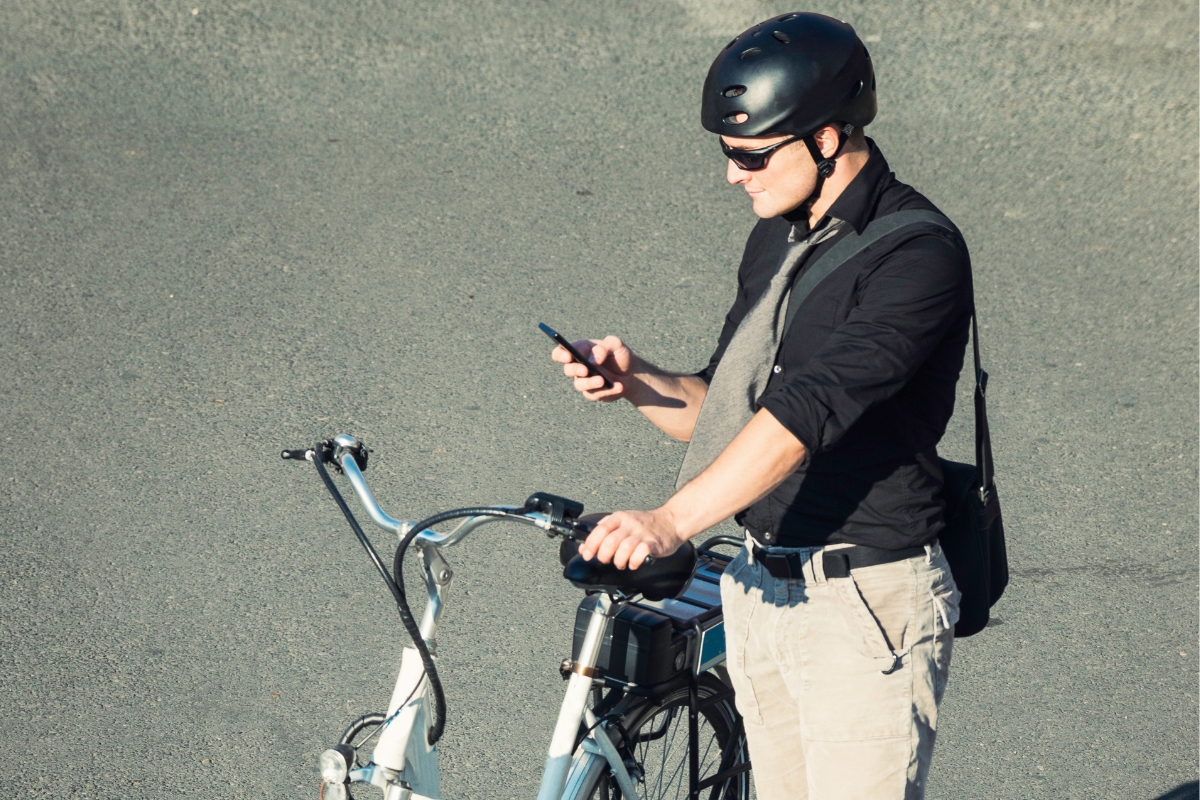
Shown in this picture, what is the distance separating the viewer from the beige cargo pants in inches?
101

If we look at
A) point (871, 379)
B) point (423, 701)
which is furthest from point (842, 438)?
point (423, 701)

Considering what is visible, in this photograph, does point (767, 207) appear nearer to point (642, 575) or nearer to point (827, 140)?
point (827, 140)

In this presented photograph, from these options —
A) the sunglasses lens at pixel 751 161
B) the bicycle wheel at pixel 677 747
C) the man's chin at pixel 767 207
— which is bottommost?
the bicycle wheel at pixel 677 747

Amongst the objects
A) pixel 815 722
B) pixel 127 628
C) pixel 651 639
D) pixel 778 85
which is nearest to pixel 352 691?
pixel 127 628

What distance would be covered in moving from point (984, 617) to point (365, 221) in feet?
14.4

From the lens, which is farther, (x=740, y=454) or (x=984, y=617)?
(x=984, y=617)

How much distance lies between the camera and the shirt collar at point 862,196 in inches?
98.4

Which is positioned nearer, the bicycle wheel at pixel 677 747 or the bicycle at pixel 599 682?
the bicycle at pixel 599 682

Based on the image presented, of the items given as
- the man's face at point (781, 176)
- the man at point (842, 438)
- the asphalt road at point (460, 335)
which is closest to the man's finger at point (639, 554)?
the man at point (842, 438)

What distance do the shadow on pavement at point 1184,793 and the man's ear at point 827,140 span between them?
2.48 meters

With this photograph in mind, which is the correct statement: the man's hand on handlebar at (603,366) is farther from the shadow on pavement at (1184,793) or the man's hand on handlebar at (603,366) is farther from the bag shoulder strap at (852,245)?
the shadow on pavement at (1184,793)

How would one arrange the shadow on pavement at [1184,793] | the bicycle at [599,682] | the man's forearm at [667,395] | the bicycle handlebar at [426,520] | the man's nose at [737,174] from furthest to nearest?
the shadow on pavement at [1184,793], the man's forearm at [667,395], the man's nose at [737,174], the bicycle at [599,682], the bicycle handlebar at [426,520]

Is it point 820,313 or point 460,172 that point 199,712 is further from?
point 460,172

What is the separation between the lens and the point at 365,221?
638 centimetres
